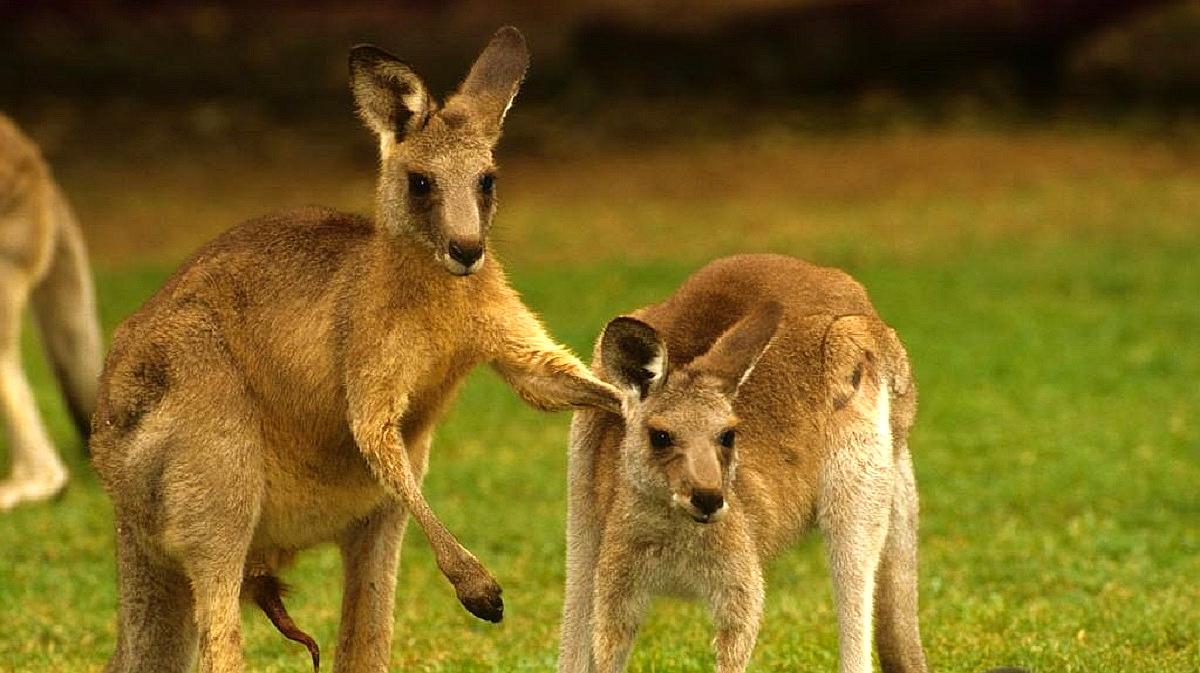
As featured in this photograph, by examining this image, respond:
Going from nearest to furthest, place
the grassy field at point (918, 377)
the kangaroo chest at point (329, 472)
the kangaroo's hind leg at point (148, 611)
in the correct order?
the kangaroo chest at point (329, 472)
the kangaroo's hind leg at point (148, 611)
the grassy field at point (918, 377)

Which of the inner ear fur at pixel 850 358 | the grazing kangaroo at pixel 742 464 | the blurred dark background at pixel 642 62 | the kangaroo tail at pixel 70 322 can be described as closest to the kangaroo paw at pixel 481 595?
the grazing kangaroo at pixel 742 464

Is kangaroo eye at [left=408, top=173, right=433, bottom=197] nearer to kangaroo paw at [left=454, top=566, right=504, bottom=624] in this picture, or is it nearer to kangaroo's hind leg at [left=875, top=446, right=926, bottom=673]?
kangaroo paw at [left=454, top=566, right=504, bottom=624]

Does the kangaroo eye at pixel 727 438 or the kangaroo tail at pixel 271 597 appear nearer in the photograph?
the kangaroo eye at pixel 727 438

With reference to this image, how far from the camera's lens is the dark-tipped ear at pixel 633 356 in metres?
4.77

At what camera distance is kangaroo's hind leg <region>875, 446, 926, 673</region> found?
5309mm

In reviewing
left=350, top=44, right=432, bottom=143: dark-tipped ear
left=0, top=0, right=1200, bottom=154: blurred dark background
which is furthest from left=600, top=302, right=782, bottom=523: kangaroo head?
left=0, top=0, right=1200, bottom=154: blurred dark background

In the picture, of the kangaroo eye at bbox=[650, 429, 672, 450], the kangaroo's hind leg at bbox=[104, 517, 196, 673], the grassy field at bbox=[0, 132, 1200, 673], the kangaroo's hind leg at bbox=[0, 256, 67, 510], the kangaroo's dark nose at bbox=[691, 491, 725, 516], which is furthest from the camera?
the kangaroo's hind leg at bbox=[0, 256, 67, 510]

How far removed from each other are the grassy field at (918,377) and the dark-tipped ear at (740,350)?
1231 mm

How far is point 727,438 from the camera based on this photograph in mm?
4801

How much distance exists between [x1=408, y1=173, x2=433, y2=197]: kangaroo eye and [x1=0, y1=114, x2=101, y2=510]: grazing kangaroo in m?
3.95

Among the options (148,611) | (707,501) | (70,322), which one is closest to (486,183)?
(707,501)

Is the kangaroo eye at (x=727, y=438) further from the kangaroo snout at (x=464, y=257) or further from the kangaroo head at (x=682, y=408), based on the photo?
the kangaroo snout at (x=464, y=257)

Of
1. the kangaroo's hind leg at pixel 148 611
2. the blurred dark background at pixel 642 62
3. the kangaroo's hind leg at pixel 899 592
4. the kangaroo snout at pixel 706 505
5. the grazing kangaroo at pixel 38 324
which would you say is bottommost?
the blurred dark background at pixel 642 62

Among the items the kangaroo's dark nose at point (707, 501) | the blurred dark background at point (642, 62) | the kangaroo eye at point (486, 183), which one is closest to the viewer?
the kangaroo's dark nose at point (707, 501)
